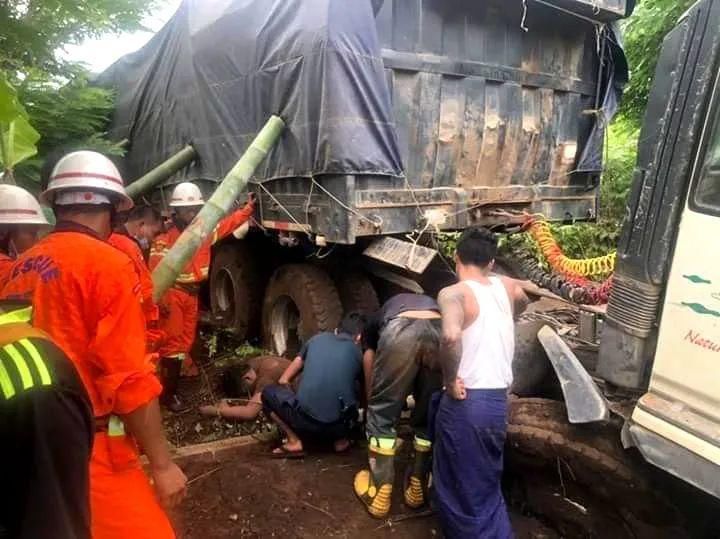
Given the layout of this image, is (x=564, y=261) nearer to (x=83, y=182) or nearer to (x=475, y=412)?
(x=475, y=412)

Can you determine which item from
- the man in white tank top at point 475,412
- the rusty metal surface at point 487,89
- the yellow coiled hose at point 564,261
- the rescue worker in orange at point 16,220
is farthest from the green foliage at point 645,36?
the rescue worker in orange at point 16,220

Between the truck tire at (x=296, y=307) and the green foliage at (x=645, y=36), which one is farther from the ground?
the green foliage at (x=645, y=36)

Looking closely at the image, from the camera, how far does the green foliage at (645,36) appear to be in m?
7.53

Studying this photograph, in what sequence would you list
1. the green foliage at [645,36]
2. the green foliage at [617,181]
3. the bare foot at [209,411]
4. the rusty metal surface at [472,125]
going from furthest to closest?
the green foliage at [617,181] → the green foliage at [645,36] → the bare foot at [209,411] → the rusty metal surface at [472,125]

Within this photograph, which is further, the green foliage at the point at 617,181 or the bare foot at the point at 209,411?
the green foliage at the point at 617,181

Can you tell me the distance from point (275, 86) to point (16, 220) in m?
2.13

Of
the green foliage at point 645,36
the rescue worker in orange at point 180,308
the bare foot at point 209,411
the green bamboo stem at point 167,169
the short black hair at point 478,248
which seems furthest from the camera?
the green foliage at point 645,36

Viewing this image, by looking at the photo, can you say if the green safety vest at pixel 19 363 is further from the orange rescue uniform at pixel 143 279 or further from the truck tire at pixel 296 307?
the truck tire at pixel 296 307

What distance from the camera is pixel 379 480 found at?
321cm

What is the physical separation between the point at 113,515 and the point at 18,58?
183 cm

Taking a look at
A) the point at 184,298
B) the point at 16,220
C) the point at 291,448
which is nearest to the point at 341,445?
the point at 291,448

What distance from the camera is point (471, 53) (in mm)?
4340

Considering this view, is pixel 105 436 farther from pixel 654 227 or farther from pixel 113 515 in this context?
pixel 654 227

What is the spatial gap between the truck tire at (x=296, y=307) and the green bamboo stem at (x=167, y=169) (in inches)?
59.5
